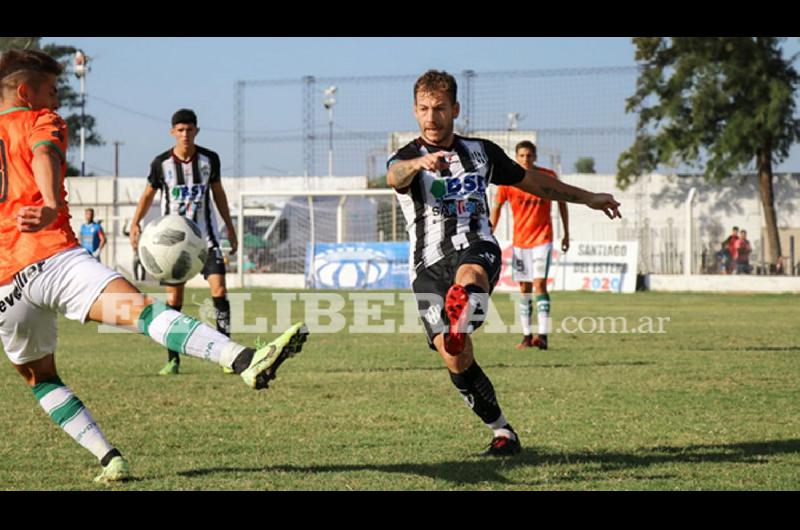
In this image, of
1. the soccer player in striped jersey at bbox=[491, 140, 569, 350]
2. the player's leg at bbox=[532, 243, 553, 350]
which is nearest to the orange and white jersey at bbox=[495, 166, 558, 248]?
the soccer player in striped jersey at bbox=[491, 140, 569, 350]

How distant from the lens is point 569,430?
24.4 feet

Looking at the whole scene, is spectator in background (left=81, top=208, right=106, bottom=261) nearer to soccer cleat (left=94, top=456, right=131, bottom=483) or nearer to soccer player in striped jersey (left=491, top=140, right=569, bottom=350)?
soccer player in striped jersey (left=491, top=140, right=569, bottom=350)

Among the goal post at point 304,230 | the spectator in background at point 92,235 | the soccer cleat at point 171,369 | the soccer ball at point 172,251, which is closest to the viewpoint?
the soccer ball at point 172,251

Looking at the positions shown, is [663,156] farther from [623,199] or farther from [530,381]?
[530,381]

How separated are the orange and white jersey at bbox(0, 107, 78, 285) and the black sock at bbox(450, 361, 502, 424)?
2.41 meters

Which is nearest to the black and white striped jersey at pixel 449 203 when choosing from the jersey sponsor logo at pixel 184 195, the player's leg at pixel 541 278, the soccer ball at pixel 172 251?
the soccer ball at pixel 172 251

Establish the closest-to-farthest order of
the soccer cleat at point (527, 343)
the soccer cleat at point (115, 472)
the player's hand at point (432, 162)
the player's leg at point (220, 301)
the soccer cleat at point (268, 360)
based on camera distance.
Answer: the soccer cleat at point (268, 360) → the soccer cleat at point (115, 472) → the player's hand at point (432, 162) → the player's leg at point (220, 301) → the soccer cleat at point (527, 343)

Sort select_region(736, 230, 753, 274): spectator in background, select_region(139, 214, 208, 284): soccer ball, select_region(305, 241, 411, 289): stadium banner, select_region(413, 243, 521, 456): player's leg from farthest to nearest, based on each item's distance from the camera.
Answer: select_region(736, 230, 753, 274): spectator in background
select_region(305, 241, 411, 289): stadium banner
select_region(139, 214, 208, 284): soccer ball
select_region(413, 243, 521, 456): player's leg

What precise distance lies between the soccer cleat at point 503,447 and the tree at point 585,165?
31052 millimetres

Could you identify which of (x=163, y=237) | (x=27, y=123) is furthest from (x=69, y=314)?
(x=163, y=237)

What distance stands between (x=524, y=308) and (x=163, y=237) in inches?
307

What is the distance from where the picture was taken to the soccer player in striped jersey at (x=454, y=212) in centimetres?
652

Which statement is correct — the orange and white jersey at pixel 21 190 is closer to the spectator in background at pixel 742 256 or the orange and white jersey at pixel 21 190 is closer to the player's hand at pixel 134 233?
the player's hand at pixel 134 233

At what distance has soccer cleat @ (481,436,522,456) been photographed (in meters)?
6.43
